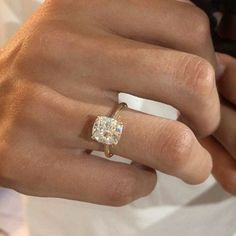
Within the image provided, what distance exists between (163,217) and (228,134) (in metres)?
0.19

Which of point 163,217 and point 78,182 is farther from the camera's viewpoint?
point 163,217

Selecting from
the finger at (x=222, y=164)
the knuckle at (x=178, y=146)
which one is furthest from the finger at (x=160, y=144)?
the finger at (x=222, y=164)

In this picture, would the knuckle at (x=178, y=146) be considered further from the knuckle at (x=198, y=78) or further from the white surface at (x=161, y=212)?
the white surface at (x=161, y=212)

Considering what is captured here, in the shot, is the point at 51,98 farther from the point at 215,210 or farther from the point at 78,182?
the point at 215,210

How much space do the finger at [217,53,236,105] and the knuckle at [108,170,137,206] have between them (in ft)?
0.38

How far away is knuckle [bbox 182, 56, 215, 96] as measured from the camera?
0.34m

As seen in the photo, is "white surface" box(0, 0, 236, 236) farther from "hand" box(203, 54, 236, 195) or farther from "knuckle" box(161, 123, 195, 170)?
"knuckle" box(161, 123, 195, 170)

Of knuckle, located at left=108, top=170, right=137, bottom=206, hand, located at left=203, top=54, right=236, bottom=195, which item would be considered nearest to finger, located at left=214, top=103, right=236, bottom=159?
hand, located at left=203, top=54, right=236, bottom=195

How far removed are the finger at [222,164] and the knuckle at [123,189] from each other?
4.5 inches

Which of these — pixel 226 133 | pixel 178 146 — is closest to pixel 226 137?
pixel 226 133

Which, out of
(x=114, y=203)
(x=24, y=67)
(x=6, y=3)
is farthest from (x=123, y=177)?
(x=6, y=3)

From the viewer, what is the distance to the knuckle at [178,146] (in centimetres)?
34

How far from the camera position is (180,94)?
34cm

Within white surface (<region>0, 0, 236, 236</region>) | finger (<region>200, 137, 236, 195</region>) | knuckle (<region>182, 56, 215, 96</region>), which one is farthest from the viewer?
white surface (<region>0, 0, 236, 236</region>)
